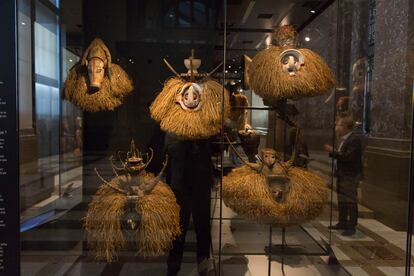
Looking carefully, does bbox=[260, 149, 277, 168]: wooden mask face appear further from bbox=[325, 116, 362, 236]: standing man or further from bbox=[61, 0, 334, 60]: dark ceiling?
bbox=[325, 116, 362, 236]: standing man

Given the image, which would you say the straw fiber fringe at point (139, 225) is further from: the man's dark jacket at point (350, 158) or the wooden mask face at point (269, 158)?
the man's dark jacket at point (350, 158)

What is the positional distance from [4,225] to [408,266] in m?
2.33

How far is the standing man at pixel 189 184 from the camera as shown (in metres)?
2.18

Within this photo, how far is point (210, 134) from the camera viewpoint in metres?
2.03

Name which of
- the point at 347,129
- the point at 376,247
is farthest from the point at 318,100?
the point at 376,247

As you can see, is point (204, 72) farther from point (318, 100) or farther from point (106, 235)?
point (106, 235)

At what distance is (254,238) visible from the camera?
100 inches

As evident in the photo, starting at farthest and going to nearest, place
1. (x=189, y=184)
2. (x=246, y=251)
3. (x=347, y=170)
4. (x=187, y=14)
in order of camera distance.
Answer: (x=347, y=170) < (x=246, y=251) < (x=187, y=14) < (x=189, y=184)

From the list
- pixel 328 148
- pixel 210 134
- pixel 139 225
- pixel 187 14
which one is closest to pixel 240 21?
pixel 187 14

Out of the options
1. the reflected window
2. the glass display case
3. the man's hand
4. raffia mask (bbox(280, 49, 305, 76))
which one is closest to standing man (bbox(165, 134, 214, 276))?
the glass display case

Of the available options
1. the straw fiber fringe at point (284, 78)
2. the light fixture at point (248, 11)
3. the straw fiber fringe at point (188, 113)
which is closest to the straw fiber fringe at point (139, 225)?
the straw fiber fringe at point (188, 113)

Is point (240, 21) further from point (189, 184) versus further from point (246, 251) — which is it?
point (246, 251)

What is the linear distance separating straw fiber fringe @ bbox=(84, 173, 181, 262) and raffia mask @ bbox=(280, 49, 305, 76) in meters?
0.93

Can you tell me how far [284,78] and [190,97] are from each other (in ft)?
1.68
